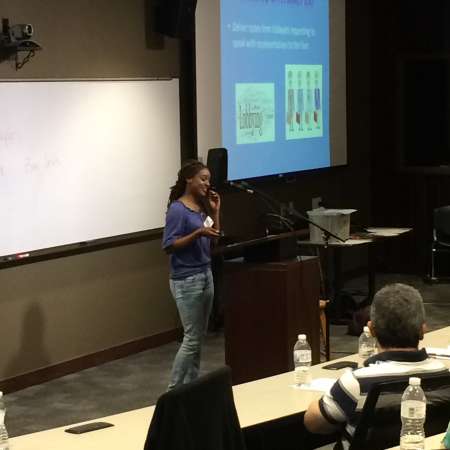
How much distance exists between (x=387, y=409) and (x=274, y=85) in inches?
240

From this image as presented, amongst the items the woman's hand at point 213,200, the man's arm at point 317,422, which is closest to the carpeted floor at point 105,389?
the woman's hand at point 213,200

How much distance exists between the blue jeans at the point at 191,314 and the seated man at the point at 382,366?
109 inches

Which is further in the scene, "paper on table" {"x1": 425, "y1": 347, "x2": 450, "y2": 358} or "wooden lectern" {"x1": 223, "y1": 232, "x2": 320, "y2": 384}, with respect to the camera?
"wooden lectern" {"x1": 223, "y1": 232, "x2": 320, "y2": 384}

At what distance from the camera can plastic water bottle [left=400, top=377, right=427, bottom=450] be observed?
349 centimetres

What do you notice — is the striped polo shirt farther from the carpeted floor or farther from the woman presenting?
the carpeted floor

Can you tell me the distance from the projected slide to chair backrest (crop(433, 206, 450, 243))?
1.13 metres

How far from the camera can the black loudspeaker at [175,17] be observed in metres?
8.18

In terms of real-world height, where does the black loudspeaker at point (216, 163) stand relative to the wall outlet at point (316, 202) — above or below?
above

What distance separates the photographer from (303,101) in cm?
1003

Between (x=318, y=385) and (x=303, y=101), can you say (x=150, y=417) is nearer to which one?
(x=318, y=385)

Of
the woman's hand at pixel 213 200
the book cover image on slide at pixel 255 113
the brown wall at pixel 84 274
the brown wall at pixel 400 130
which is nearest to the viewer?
the woman's hand at pixel 213 200

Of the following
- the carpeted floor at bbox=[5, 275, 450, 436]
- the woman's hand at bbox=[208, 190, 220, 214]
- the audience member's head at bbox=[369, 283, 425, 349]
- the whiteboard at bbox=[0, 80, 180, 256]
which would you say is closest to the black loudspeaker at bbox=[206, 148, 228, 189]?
the whiteboard at bbox=[0, 80, 180, 256]

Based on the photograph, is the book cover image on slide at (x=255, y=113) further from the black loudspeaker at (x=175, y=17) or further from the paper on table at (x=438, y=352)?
the paper on table at (x=438, y=352)

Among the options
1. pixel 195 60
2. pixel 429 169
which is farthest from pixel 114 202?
pixel 429 169
